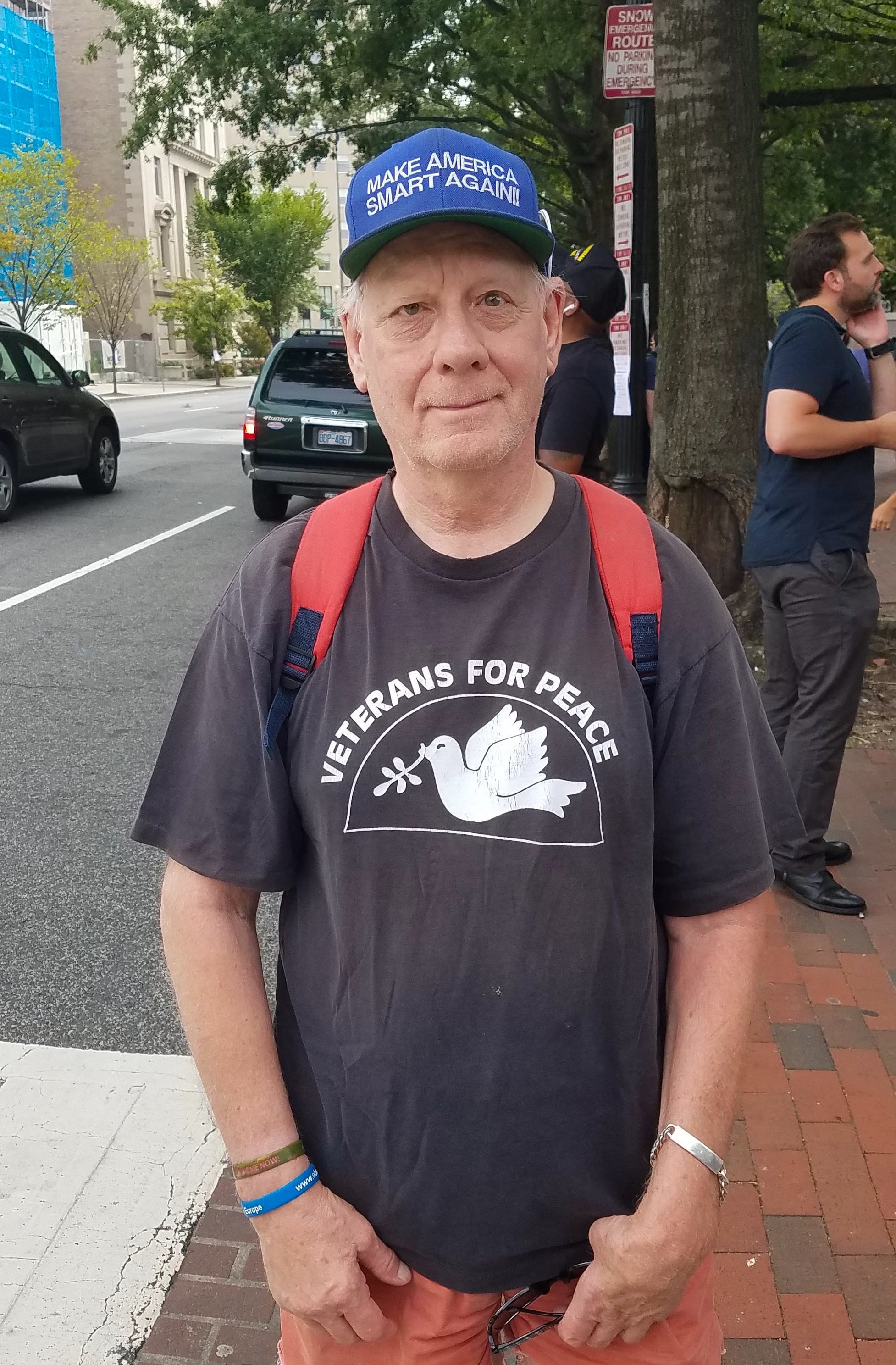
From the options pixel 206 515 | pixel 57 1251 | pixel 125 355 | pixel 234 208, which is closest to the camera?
pixel 57 1251

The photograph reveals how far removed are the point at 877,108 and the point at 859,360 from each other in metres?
14.5

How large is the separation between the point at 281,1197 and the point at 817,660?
294 centimetres

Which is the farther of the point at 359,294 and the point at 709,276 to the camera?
the point at 709,276

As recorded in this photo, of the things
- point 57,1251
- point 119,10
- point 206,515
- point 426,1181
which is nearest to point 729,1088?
point 426,1181

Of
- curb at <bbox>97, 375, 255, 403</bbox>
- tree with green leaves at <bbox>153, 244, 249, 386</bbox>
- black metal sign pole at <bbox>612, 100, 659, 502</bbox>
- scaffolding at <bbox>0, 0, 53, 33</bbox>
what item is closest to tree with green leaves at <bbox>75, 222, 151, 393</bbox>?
curb at <bbox>97, 375, 255, 403</bbox>

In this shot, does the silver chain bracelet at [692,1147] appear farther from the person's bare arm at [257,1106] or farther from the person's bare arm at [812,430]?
the person's bare arm at [812,430]

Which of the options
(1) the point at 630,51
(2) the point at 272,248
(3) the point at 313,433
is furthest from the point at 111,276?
(1) the point at 630,51

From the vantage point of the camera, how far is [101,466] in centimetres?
1414

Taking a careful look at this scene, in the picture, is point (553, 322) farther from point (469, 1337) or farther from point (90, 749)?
point (90, 749)

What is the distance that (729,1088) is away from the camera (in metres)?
1.53

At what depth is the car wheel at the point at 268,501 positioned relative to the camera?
40.1 ft

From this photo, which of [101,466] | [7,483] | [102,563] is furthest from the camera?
[101,466]

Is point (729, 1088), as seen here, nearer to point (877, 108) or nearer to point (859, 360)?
point (859, 360)

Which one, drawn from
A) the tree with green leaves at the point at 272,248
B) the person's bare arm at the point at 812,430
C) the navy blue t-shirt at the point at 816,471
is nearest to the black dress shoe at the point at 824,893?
the navy blue t-shirt at the point at 816,471
